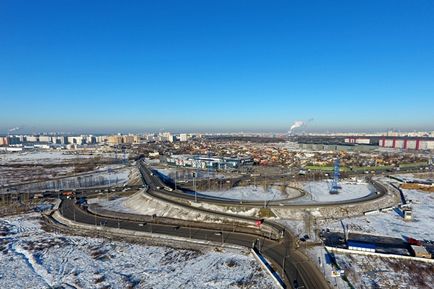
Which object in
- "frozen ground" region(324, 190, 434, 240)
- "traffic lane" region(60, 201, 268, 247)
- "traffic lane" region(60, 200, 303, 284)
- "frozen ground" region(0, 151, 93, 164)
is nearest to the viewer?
"traffic lane" region(60, 200, 303, 284)

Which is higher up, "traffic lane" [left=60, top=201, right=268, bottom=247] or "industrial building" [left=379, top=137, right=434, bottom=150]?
"industrial building" [left=379, top=137, right=434, bottom=150]

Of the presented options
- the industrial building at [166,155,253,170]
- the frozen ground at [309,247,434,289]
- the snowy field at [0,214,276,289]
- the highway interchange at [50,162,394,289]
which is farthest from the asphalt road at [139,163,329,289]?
the industrial building at [166,155,253,170]

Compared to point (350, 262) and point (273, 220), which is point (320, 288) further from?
point (273, 220)

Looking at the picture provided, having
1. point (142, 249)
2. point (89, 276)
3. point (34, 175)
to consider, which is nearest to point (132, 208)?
point (142, 249)

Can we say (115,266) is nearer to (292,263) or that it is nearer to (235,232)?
(235,232)

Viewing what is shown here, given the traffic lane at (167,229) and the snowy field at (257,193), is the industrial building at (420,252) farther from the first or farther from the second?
the snowy field at (257,193)

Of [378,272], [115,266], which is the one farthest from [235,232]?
[378,272]

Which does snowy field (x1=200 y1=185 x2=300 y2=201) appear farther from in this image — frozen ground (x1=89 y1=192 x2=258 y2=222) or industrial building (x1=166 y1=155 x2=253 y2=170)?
industrial building (x1=166 y1=155 x2=253 y2=170)
